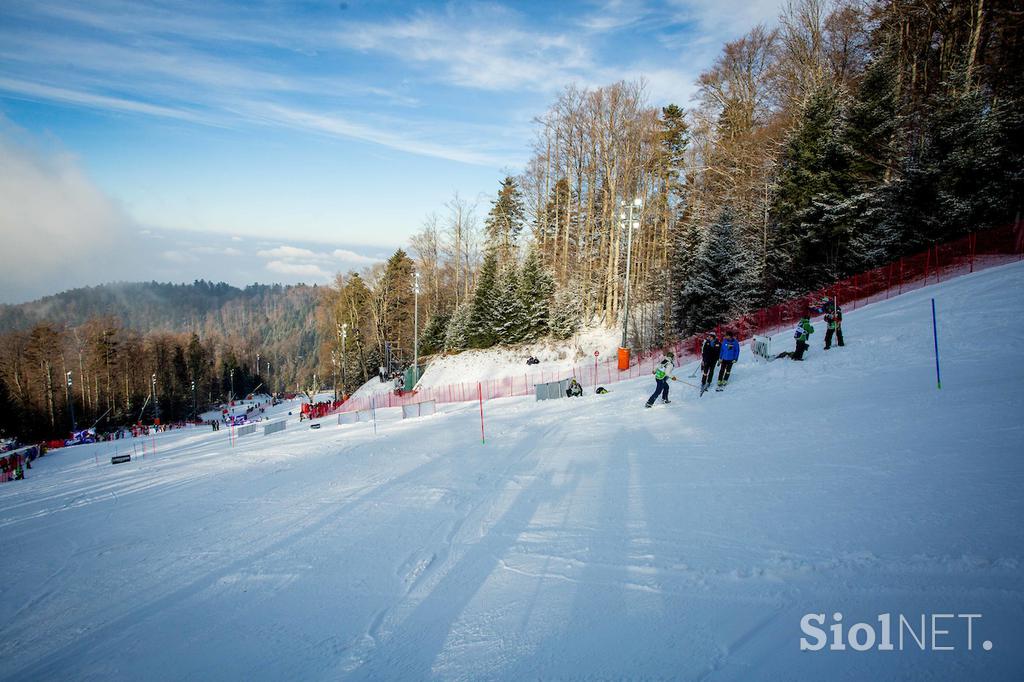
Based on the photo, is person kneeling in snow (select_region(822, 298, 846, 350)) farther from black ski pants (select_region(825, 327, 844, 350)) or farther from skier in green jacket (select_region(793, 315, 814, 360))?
skier in green jacket (select_region(793, 315, 814, 360))

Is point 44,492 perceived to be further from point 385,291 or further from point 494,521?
point 385,291

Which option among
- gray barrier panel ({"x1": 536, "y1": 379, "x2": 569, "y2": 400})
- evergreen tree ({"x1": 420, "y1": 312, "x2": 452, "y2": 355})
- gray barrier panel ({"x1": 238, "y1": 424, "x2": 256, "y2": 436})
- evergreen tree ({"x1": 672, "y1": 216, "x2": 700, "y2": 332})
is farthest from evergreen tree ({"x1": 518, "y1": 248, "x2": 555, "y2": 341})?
gray barrier panel ({"x1": 238, "y1": 424, "x2": 256, "y2": 436})

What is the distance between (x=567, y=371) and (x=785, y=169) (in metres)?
16.2

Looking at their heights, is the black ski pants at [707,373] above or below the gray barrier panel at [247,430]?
above

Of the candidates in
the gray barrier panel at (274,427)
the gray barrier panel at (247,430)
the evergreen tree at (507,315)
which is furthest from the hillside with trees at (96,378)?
the evergreen tree at (507,315)

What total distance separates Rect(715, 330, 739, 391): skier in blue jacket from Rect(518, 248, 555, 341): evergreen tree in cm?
2113

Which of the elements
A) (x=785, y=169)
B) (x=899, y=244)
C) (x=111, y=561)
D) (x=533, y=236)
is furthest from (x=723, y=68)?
(x=111, y=561)

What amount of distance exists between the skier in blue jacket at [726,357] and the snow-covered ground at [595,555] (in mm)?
2396

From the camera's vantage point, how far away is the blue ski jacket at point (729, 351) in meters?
13.6

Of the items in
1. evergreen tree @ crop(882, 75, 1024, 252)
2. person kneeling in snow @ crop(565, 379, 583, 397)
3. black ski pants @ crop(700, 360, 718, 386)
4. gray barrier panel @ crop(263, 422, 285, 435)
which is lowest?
gray barrier panel @ crop(263, 422, 285, 435)

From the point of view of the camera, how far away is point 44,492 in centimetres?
1545

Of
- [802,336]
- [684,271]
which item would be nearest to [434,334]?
[684,271]

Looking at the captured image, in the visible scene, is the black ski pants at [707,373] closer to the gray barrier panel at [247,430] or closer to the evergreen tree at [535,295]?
the evergreen tree at [535,295]

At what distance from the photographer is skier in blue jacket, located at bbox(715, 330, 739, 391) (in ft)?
44.8
